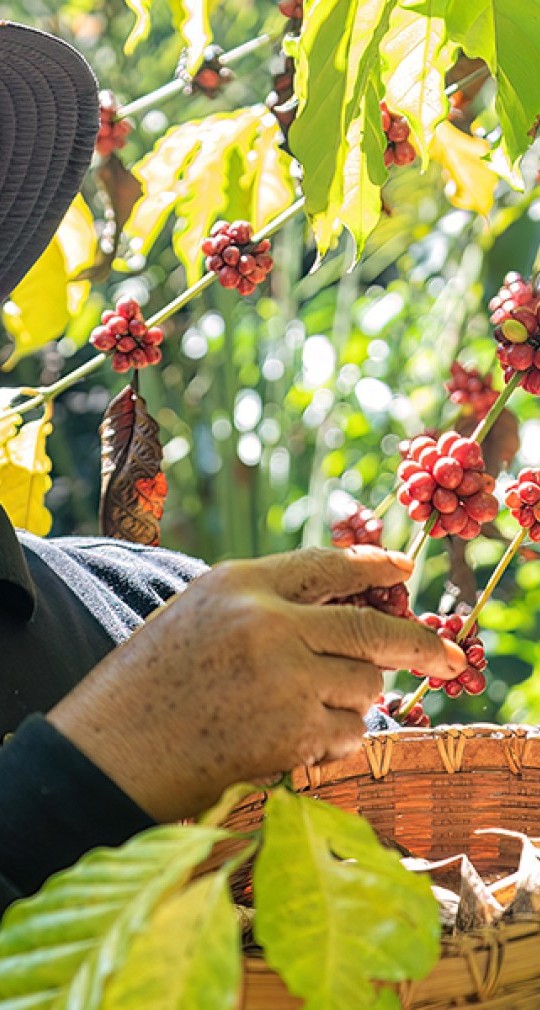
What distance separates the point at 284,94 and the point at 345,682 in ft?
1.41

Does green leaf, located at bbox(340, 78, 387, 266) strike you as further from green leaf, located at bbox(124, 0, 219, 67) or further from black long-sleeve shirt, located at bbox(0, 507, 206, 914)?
black long-sleeve shirt, located at bbox(0, 507, 206, 914)

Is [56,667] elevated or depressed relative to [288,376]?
elevated

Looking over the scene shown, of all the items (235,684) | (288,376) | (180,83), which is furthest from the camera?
(288,376)

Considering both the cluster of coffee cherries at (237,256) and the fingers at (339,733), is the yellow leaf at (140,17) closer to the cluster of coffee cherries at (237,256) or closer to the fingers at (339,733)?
the cluster of coffee cherries at (237,256)

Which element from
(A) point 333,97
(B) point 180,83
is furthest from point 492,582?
(B) point 180,83

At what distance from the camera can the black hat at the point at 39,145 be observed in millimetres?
749

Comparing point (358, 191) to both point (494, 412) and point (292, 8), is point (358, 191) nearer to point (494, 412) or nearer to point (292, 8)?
point (494, 412)

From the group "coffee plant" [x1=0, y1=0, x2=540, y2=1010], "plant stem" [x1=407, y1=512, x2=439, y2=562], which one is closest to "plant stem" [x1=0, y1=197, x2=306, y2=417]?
"coffee plant" [x1=0, y1=0, x2=540, y2=1010]

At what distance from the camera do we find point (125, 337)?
2.61ft

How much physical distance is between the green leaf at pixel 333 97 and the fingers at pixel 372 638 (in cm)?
19

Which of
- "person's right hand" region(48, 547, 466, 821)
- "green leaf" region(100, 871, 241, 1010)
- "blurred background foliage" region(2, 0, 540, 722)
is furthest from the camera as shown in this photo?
"blurred background foliage" region(2, 0, 540, 722)

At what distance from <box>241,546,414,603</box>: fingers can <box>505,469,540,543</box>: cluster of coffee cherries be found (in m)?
0.13

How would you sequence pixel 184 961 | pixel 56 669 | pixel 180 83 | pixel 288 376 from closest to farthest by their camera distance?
pixel 184 961, pixel 56 669, pixel 180 83, pixel 288 376

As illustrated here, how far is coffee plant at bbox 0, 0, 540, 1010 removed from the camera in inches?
12.7
